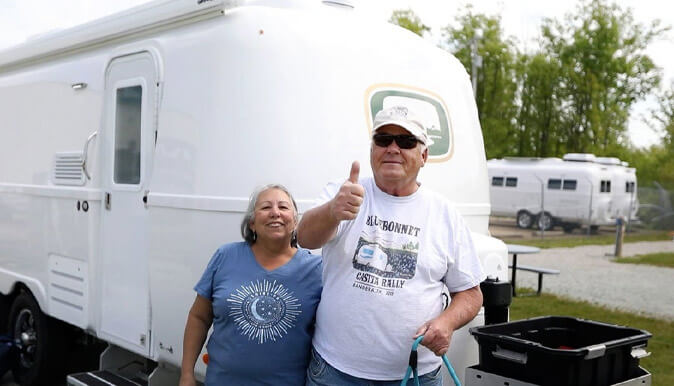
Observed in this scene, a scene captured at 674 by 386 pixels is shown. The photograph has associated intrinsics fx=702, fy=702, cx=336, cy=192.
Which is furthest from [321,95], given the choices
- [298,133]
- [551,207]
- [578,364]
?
[551,207]

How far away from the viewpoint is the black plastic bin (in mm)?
2889

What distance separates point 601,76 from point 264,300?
30681 millimetres

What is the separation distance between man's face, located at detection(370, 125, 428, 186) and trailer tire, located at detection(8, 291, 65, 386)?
156 inches

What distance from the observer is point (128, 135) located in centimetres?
471

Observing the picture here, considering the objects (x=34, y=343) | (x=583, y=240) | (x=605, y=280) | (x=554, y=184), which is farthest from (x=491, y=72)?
(x=34, y=343)

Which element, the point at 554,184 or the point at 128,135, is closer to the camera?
the point at 128,135

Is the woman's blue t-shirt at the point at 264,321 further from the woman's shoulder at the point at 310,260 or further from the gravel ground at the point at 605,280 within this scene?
the gravel ground at the point at 605,280

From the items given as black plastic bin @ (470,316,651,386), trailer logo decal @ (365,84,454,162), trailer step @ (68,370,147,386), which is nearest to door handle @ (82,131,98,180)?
trailer step @ (68,370,147,386)

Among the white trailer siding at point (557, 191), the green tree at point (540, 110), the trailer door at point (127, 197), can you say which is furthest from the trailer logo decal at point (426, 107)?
the green tree at point (540, 110)

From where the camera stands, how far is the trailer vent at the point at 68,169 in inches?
202

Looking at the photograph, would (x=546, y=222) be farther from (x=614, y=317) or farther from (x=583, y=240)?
(x=614, y=317)

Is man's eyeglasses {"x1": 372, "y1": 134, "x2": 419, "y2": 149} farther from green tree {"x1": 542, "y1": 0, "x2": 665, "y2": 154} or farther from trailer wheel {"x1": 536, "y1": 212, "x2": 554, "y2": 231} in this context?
green tree {"x1": 542, "y1": 0, "x2": 665, "y2": 154}

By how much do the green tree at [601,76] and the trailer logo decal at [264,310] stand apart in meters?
29.4

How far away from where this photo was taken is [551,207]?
22.8 m
